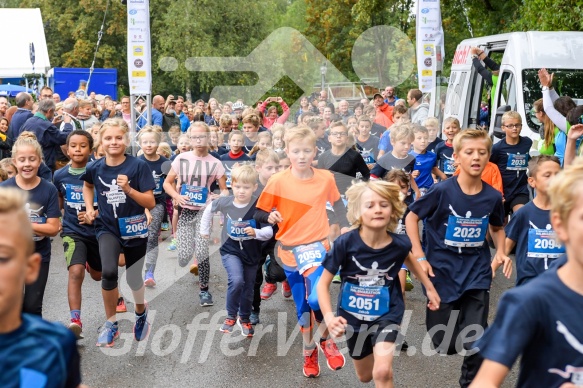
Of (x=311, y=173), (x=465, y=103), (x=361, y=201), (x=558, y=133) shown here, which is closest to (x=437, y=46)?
(x=465, y=103)

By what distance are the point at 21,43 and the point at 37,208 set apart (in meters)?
33.3

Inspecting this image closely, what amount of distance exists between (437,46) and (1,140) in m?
8.37

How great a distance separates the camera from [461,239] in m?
5.75

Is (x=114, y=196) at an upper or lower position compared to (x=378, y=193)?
lower

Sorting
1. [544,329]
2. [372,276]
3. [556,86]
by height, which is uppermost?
[556,86]

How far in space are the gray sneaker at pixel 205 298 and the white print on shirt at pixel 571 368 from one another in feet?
20.1

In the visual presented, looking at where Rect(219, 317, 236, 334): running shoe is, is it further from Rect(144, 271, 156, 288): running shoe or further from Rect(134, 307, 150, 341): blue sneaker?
Rect(144, 271, 156, 288): running shoe

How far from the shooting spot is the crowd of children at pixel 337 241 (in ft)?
8.75

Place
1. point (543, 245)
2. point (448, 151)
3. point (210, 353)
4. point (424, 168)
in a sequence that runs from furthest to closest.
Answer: point (448, 151) < point (424, 168) < point (210, 353) < point (543, 245)

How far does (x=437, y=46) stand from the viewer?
1695 centimetres

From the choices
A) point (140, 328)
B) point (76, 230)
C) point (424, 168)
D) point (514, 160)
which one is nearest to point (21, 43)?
point (424, 168)

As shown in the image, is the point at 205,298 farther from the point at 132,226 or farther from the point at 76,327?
the point at 76,327

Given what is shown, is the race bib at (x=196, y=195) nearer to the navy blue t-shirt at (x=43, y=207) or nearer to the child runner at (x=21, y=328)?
the navy blue t-shirt at (x=43, y=207)

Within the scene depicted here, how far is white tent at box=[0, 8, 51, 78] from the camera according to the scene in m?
36.5
